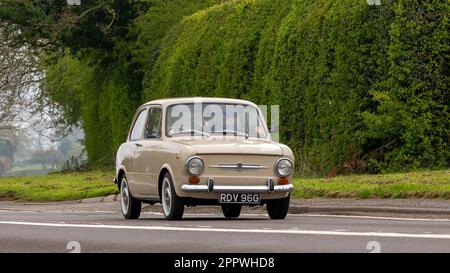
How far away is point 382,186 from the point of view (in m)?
21.3

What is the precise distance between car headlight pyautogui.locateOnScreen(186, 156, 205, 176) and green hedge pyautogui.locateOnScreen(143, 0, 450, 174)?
8347 mm

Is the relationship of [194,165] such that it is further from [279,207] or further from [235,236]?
[235,236]

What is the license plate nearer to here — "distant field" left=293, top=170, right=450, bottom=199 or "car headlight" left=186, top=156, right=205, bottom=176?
"car headlight" left=186, top=156, right=205, bottom=176

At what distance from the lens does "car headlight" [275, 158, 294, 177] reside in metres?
17.4

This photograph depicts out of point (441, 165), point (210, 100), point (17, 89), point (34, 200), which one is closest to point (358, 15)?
point (441, 165)

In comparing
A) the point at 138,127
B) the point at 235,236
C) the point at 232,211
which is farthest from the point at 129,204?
the point at 235,236

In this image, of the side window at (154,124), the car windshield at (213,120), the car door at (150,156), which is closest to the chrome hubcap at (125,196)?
the car door at (150,156)

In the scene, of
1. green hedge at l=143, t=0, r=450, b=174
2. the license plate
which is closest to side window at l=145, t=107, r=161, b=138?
the license plate

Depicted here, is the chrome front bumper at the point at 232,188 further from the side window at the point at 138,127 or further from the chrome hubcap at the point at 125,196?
the chrome hubcap at the point at 125,196

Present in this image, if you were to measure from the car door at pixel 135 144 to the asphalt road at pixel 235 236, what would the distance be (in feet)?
6.03

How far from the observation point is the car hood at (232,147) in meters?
17.2

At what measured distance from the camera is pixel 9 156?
16350 cm
